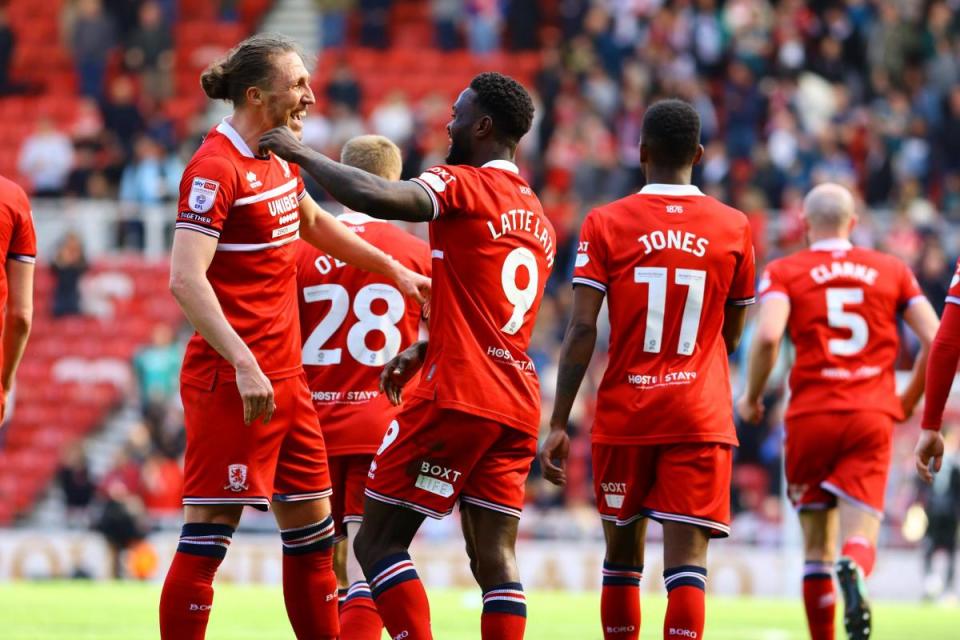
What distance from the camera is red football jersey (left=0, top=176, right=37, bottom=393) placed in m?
7.08

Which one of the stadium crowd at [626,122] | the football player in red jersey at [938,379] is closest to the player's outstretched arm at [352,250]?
the football player in red jersey at [938,379]

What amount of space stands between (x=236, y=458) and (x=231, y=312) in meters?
0.60

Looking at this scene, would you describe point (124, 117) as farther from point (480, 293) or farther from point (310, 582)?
point (480, 293)

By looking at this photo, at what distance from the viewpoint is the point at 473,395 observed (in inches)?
261

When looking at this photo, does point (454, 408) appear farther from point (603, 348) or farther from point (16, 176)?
point (16, 176)

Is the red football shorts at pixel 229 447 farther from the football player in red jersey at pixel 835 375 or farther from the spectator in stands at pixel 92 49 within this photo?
the spectator in stands at pixel 92 49

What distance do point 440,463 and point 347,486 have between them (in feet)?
5.40

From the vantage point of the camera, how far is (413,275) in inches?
296

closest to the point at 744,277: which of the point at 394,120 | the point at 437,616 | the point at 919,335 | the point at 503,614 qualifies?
the point at 503,614

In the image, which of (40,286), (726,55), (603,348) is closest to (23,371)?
(40,286)

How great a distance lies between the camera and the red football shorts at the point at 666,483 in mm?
7246

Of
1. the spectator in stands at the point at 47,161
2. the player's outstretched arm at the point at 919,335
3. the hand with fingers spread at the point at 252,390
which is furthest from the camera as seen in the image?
the spectator in stands at the point at 47,161

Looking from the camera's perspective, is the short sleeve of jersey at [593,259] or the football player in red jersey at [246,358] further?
the short sleeve of jersey at [593,259]

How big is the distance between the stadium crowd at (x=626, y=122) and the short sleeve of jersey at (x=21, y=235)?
1187 centimetres
